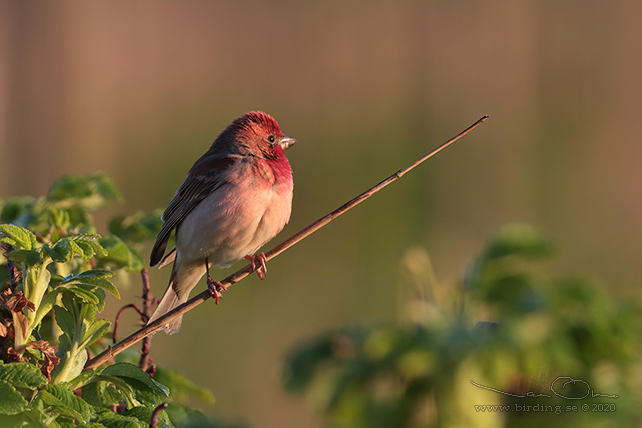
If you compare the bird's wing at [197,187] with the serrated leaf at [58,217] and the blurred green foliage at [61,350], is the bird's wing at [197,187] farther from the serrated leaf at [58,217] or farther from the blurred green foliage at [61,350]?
the blurred green foliage at [61,350]

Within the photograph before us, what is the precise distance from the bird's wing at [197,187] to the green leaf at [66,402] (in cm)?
174

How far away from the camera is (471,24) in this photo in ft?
27.5

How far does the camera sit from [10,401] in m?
1.05

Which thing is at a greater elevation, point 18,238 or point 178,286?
point 18,238

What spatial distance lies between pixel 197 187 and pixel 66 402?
1935mm

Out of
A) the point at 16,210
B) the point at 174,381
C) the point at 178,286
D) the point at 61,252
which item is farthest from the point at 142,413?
the point at 178,286

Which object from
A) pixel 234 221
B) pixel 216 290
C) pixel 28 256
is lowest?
pixel 216 290

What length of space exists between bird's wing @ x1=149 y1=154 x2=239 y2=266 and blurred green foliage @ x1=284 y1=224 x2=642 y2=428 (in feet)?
6.89

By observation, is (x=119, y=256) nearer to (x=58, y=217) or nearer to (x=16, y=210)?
(x=58, y=217)

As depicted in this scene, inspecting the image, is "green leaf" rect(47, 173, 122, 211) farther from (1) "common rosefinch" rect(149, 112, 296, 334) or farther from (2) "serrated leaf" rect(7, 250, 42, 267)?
(1) "common rosefinch" rect(149, 112, 296, 334)

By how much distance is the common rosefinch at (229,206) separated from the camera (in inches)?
111

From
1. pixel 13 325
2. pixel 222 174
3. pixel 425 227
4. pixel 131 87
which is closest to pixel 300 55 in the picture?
pixel 131 87
